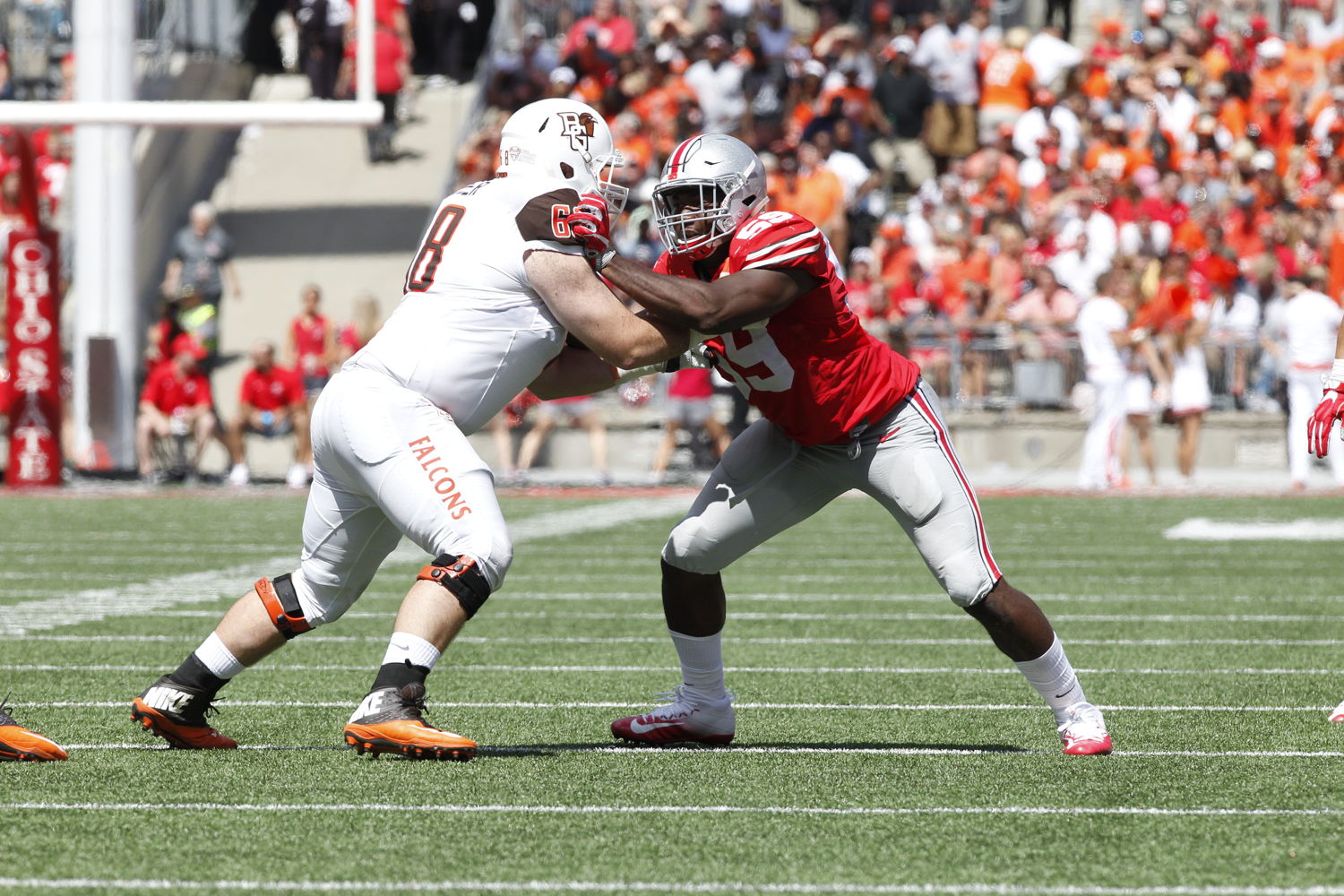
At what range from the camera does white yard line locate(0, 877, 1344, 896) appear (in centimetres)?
361

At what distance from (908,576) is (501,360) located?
5.34m

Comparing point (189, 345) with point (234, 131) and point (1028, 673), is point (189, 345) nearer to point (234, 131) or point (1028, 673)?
point (234, 131)

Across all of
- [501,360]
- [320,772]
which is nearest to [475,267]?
[501,360]

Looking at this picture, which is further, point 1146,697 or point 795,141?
point 795,141

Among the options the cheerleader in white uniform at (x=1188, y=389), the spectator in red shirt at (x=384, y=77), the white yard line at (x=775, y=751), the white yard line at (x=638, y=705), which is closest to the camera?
the white yard line at (x=775, y=751)

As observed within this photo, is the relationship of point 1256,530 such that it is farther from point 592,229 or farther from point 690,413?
point 592,229

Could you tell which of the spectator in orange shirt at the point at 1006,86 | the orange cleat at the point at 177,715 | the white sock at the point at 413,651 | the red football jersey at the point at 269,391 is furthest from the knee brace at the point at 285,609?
the spectator in orange shirt at the point at 1006,86

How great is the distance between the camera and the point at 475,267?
5059 millimetres

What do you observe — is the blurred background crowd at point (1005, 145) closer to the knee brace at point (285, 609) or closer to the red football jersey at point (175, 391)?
the red football jersey at point (175, 391)

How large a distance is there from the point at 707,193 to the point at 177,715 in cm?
200

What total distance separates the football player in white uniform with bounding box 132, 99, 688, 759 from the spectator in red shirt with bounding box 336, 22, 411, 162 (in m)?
9.78

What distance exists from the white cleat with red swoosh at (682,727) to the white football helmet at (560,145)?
147 cm

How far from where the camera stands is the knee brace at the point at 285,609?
5.23m

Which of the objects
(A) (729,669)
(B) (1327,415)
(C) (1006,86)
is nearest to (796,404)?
(B) (1327,415)
